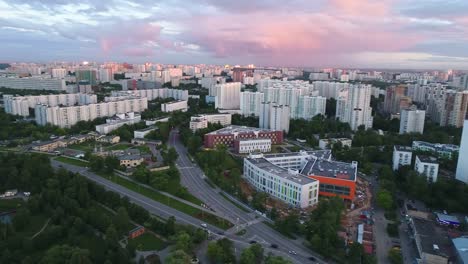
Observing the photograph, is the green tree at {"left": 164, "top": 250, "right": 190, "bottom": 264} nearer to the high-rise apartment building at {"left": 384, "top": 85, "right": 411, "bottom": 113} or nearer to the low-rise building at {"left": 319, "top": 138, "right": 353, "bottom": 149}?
the low-rise building at {"left": 319, "top": 138, "right": 353, "bottom": 149}

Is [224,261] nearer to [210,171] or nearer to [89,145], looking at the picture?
[210,171]

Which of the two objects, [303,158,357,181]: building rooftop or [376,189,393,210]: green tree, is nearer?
[376,189,393,210]: green tree

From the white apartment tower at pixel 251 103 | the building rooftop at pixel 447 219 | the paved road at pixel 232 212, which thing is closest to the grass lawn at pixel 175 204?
the paved road at pixel 232 212

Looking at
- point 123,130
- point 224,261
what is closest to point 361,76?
point 123,130

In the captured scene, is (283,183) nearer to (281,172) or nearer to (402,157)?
(281,172)

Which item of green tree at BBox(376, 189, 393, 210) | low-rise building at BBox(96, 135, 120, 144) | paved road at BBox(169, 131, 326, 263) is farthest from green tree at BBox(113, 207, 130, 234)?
low-rise building at BBox(96, 135, 120, 144)

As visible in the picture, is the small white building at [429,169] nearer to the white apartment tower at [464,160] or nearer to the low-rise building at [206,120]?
the white apartment tower at [464,160]
